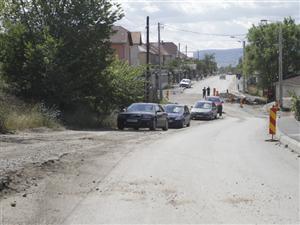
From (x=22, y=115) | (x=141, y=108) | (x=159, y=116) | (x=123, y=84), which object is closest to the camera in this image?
(x=22, y=115)

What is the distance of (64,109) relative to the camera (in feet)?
101

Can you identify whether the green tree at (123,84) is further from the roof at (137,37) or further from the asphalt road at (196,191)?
the roof at (137,37)

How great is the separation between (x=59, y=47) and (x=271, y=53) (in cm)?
5628

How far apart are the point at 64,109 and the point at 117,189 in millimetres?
21058

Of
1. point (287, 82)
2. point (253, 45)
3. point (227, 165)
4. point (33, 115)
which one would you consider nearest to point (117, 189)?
point (227, 165)

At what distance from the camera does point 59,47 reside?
2867 centimetres

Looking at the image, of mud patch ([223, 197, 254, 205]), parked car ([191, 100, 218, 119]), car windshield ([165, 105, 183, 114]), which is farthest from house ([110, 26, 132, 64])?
mud patch ([223, 197, 254, 205])

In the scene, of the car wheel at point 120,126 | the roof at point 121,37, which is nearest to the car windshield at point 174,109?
the car wheel at point 120,126

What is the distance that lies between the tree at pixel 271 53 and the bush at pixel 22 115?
57109 mm

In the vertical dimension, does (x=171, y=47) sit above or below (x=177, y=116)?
above

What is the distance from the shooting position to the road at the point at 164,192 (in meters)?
8.03

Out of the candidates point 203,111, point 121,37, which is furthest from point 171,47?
point 203,111

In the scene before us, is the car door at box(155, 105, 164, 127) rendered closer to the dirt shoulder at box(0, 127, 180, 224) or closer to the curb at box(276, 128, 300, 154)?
the curb at box(276, 128, 300, 154)

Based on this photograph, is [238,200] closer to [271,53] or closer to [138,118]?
[138,118]
